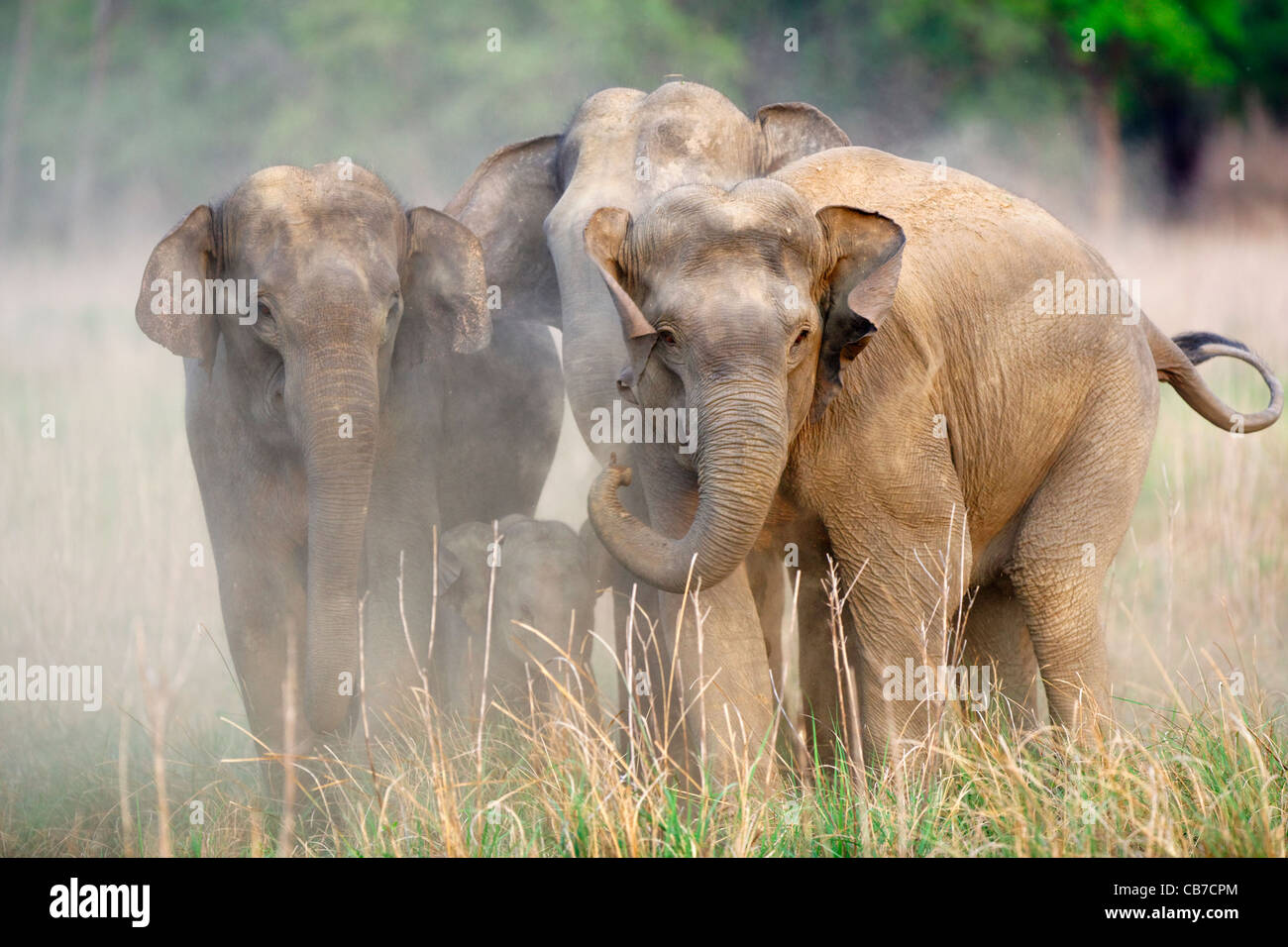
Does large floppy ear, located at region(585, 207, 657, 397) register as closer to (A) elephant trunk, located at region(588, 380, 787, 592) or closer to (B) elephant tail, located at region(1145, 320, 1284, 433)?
(A) elephant trunk, located at region(588, 380, 787, 592)

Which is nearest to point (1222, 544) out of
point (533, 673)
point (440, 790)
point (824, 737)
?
point (824, 737)

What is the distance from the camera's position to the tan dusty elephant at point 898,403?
16.6 feet

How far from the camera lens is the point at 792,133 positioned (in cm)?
725

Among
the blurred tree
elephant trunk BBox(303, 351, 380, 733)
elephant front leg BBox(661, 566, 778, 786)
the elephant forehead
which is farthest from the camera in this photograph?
the blurred tree

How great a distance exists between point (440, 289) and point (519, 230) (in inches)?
30.8

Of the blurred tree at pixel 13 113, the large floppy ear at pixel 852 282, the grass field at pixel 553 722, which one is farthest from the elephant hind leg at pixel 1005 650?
the blurred tree at pixel 13 113

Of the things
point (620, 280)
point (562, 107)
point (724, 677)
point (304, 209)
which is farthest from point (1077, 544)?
point (562, 107)

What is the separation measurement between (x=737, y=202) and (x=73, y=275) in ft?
51.7

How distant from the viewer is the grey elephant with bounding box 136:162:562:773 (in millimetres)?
5977

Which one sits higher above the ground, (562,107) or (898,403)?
(562,107)

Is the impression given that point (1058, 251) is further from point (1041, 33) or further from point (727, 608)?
point (1041, 33)

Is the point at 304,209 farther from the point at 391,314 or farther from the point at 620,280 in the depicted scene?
the point at 620,280

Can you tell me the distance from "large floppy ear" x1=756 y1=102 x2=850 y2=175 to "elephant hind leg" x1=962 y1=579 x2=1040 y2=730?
2.00 m

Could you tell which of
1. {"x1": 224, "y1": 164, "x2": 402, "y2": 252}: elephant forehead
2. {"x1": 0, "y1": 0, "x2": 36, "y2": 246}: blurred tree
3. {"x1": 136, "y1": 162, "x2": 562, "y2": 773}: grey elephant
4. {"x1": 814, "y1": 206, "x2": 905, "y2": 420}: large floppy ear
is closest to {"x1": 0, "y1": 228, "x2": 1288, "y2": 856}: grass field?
{"x1": 136, "y1": 162, "x2": 562, "y2": 773}: grey elephant
